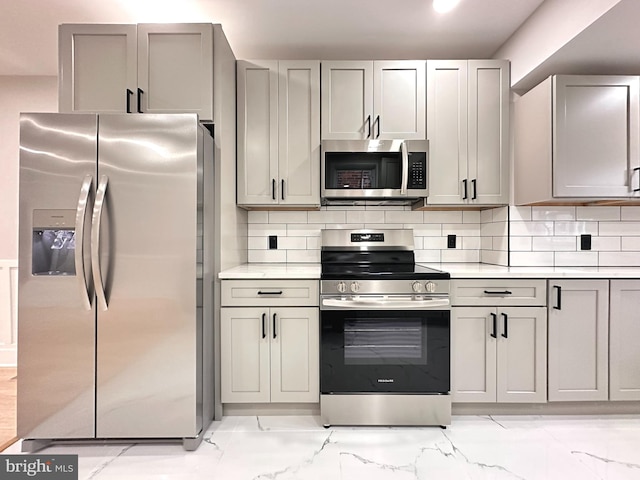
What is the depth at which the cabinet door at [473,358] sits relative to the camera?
2.24 meters

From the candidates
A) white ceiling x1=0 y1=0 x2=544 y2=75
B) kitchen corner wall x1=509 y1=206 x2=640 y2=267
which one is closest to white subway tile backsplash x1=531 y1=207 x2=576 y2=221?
kitchen corner wall x1=509 y1=206 x2=640 y2=267

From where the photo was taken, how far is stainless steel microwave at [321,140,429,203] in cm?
253

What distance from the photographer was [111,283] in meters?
1.89

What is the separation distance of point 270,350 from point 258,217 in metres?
1.15

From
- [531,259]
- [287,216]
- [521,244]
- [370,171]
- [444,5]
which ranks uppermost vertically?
[444,5]

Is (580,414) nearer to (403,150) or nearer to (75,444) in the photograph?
(403,150)

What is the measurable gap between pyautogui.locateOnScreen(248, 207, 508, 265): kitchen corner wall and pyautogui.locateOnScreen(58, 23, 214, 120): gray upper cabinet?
1028 mm

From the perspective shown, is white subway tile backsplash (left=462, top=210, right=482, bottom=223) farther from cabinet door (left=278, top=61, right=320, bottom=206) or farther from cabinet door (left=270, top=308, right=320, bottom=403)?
cabinet door (left=270, top=308, right=320, bottom=403)

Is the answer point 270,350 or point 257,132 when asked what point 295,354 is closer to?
point 270,350

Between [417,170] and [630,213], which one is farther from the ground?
[417,170]

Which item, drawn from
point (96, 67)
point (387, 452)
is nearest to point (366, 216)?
point (387, 452)

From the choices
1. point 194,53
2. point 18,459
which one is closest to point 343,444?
point 18,459

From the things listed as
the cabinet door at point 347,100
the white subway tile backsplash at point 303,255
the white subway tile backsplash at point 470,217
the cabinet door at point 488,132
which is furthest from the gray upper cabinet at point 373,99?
the white subway tile backsplash at point 303,255

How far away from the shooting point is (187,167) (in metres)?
→ 1.91
